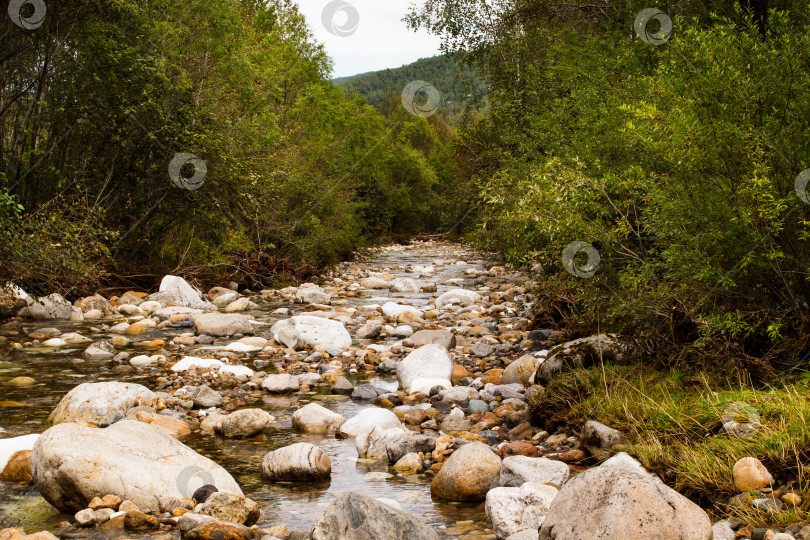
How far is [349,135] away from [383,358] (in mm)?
31972

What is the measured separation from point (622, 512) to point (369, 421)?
362 centimetres

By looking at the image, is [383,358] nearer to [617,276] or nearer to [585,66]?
[617,276]

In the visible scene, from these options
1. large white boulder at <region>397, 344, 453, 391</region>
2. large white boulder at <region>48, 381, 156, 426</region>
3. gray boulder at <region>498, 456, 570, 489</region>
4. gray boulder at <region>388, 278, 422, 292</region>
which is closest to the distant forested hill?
gray boulder at <region>388, 278, 422, 292</region>

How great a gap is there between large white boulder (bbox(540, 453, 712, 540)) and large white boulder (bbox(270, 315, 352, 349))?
7944mm

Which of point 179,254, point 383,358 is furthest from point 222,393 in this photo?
point 179,254

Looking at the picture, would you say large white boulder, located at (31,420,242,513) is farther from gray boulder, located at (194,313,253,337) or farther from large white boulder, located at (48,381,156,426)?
gray boulder, located at (194,313,253,337)

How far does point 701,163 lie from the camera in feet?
19.0

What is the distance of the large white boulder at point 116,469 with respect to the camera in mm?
4676

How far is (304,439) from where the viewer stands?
6.65 m

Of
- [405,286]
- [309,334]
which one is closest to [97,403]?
[309,334]

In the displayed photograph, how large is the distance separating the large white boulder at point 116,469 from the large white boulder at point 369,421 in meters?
1.77

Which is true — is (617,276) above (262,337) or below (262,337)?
above

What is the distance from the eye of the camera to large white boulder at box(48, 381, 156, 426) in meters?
6.77

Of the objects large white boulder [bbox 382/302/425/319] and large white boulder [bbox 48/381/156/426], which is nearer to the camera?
large white boulder [bbox 48/381/156/426]
